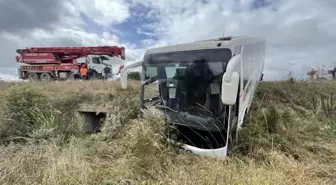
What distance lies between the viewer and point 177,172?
336 centimetres

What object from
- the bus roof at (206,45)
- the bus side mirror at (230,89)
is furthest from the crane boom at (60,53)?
the bus side mirror at (230,89)

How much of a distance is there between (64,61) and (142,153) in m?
20.5

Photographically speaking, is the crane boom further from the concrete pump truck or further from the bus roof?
the bus roof

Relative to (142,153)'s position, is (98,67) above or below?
above

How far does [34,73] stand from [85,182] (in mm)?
21395

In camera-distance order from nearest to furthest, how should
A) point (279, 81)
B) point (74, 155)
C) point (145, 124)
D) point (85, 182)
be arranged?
point (85, 182) < point (74, 155) < point (145, 124) < point (279, 81)

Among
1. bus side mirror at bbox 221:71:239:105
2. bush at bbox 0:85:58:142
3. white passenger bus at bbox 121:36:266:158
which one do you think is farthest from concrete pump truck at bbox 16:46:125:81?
bus side mirror at bbox 221:71:239:105

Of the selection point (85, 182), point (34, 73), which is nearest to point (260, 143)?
point (85, 182)

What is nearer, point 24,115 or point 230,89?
point 230,89

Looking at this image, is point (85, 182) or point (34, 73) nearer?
point (85, 182)

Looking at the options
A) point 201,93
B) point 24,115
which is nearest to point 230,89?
point 201,93

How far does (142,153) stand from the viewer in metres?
3.75

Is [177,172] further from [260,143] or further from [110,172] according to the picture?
[260,143]

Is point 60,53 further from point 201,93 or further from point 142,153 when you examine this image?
point 142,153
